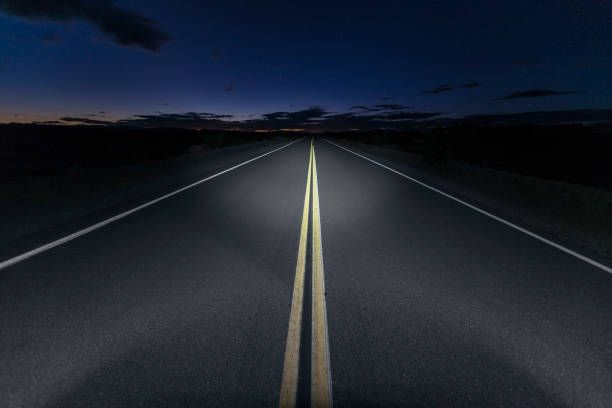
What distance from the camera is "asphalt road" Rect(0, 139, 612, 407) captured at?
93.7 inches

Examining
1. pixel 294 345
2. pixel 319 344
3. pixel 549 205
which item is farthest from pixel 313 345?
pixel 549 205

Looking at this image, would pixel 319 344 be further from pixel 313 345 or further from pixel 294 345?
pixel 294 345

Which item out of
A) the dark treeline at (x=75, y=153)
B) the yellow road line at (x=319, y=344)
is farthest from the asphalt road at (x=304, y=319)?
the dark treeline at (x=75, y=153)

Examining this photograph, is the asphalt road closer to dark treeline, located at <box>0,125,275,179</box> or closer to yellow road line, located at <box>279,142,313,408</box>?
yellow road line, located at <box>279,142,313,408</box>

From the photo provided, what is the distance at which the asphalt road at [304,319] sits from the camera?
2.38 m

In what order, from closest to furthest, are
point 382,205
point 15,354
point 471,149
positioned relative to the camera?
point 15,354, point 382,205, point 471,149

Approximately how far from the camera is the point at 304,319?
128 inches

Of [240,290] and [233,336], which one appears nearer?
[233,336]

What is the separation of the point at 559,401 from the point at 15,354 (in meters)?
4.29

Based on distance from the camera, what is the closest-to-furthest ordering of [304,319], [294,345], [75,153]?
[294,345] < [304,319] < [75,153]

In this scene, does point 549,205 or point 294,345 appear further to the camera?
point 549,205

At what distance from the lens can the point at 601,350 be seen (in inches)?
113

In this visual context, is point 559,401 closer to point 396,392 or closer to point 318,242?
point 396,392

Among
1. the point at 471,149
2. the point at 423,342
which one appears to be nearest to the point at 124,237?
the point at 423,342
